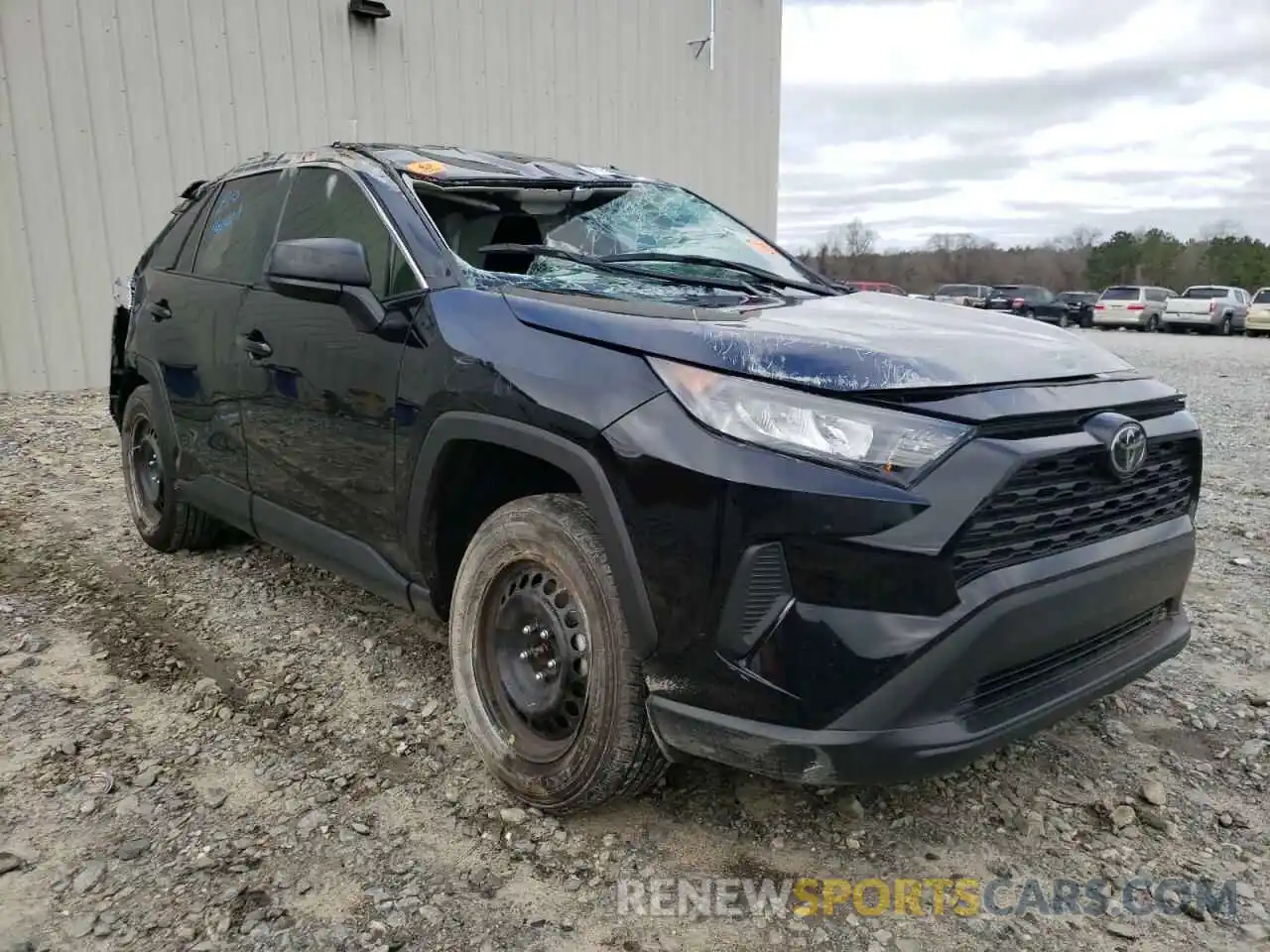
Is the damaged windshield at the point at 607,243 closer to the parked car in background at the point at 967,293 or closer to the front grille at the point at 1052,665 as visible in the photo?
the front grille at the point at 1052,665

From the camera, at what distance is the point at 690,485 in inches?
76.2

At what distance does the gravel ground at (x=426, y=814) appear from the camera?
6.73ft

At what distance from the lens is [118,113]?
330 inches

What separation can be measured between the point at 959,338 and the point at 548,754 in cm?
146

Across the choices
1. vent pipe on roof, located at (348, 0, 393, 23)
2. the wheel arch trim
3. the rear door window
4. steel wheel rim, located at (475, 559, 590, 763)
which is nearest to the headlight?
the wheel arch trim

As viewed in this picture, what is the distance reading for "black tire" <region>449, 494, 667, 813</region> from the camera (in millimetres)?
2156

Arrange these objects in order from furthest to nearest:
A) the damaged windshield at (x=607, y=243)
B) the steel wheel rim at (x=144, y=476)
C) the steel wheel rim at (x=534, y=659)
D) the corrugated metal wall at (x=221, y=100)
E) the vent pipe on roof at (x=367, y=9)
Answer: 1. the vent pipe on roof at (x=367, y=9)
2. the corrugated metal wall at (x=221, y=100)
3. the steel wheel rim at (x=144, y=476)
4. the damaged windshield at (x=607, y=243)
5. the steel wheel rim at (x=534, y=659)

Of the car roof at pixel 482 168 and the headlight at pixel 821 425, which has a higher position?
the car roof at pixel 482 168

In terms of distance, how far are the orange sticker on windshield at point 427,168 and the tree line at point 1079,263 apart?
47.8 metres

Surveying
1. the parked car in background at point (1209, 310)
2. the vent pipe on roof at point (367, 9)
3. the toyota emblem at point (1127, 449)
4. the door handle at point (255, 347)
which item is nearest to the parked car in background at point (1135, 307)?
the parked car in background at point (1209, 310)

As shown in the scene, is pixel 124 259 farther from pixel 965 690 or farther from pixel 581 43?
pixel 965 690

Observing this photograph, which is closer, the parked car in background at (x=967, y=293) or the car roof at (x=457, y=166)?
the car roof at (x=457, y=166)

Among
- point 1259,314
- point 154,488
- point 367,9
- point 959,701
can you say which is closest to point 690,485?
point 959,701

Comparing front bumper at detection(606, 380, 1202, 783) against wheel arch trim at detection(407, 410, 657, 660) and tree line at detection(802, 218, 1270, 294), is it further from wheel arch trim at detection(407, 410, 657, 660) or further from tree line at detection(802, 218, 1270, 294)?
tree line at detection(802, 218, 1270, 294)
